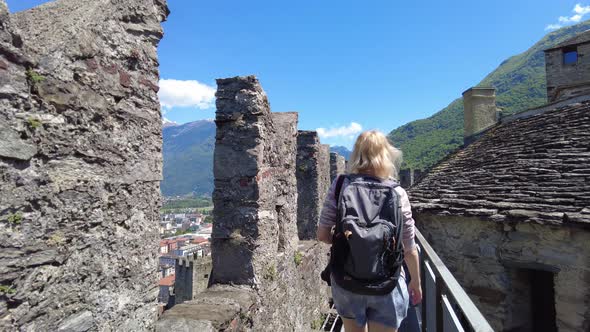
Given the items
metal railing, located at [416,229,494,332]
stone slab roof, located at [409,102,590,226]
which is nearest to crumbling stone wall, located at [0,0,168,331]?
metal railing, located at [416,229,494,332]

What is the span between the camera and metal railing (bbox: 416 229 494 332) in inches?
76.8

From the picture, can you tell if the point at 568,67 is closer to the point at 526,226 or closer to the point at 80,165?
the point at 526,226

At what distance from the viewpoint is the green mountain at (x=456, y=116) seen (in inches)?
1800

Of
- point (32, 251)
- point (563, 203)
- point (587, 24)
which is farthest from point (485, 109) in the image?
point (587, 24)

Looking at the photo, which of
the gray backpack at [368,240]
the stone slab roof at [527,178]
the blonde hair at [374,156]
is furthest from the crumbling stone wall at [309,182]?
the gray backpack at [368,240]

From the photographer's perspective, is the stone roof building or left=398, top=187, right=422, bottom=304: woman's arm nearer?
left=398, top=187, right=422, bottom=304: woman's arm

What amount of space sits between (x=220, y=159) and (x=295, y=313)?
7.71 ft

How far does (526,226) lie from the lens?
586 cm

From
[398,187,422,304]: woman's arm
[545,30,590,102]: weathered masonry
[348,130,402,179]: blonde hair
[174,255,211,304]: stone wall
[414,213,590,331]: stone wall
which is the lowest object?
[174,255,211,304]: stone wall

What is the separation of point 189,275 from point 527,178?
20087mm

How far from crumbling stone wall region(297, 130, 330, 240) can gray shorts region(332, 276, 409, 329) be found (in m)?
4.15

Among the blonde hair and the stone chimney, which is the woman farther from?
the stone chimney

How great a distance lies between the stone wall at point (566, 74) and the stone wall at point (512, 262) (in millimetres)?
15380

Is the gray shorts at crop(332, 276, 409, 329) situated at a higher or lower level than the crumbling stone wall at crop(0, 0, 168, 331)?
lower
